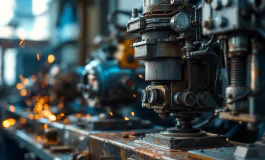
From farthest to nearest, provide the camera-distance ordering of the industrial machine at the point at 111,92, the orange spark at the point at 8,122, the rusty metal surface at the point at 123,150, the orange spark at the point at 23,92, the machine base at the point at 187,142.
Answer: the orange spark at the point at 23,92 < the orange spark at the point at 8,122 < the industrial machine at the point at 111,92 < the machine base at the point at 187,142 < the rusty metal surface at the point at 123,150

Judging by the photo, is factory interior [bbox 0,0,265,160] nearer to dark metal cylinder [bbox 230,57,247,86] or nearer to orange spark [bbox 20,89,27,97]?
dark metal cylinder [bbox 230,57,247,86]

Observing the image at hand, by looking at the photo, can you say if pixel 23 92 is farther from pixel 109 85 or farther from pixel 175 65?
pixel 175 65

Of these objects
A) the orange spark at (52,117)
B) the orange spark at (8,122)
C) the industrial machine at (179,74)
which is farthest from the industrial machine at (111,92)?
the orange spark at (8,122)

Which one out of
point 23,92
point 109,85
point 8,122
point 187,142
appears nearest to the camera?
point 187,142

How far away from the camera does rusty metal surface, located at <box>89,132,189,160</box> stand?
1.84 metres

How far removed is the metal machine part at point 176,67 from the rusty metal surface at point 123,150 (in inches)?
4.4

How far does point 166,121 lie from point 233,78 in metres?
2.37

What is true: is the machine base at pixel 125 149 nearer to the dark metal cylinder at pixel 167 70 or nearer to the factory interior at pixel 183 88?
the factory interior at pixel 183 88

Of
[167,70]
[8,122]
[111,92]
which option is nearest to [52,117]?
[111,92]

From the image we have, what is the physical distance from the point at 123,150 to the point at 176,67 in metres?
0.53

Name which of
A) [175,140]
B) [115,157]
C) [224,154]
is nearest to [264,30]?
[224,154]

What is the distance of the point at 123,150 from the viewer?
2154mm

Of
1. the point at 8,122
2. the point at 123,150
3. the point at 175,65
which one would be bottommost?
the point at 8,122

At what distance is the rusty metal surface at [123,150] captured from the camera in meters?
1.84
